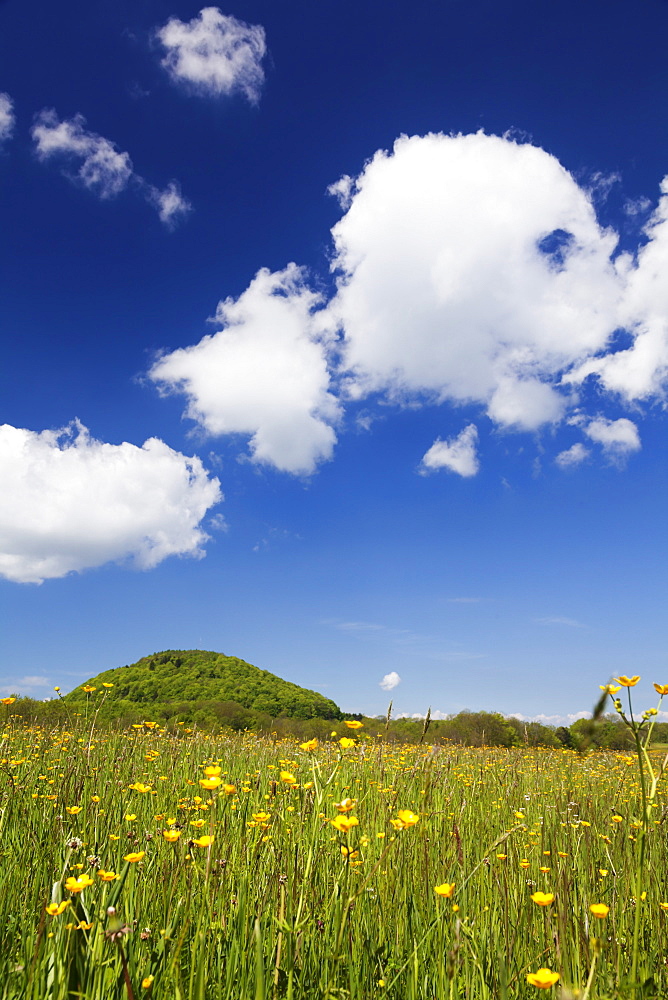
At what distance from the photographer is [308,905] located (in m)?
2.27

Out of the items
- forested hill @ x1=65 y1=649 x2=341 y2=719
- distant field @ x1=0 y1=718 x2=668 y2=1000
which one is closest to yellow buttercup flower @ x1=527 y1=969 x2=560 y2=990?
distant field @ x1=0 y1=718 x2=668 y2=1000

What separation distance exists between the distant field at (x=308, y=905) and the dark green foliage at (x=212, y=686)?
1349 inches

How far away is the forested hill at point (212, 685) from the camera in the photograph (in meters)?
39.0

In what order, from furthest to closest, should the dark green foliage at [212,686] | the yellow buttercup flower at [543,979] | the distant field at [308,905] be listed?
1. the dark green foliage at [212,686]
2. the distant field at [308,905]
3. the yellow buttercup flower at [543,979]

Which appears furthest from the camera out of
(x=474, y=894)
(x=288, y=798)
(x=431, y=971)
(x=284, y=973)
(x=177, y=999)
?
(x=288, y=798)

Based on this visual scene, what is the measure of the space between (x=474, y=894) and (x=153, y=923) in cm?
172

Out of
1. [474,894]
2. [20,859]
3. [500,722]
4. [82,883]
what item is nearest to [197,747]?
[20,859]

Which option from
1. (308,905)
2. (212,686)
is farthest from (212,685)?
(308,905)

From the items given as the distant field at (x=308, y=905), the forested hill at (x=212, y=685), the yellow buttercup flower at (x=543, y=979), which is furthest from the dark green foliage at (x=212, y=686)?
the yellow buttercup flower at (x=543, y=979)

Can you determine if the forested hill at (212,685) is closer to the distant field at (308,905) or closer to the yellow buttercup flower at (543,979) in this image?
the distant field at (308,905)

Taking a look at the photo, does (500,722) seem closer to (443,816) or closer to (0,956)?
(443,816)

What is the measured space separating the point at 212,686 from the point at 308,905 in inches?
1629

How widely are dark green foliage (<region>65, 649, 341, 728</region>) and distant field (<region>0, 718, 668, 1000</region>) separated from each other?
34.3 meters

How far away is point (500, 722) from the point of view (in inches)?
922
